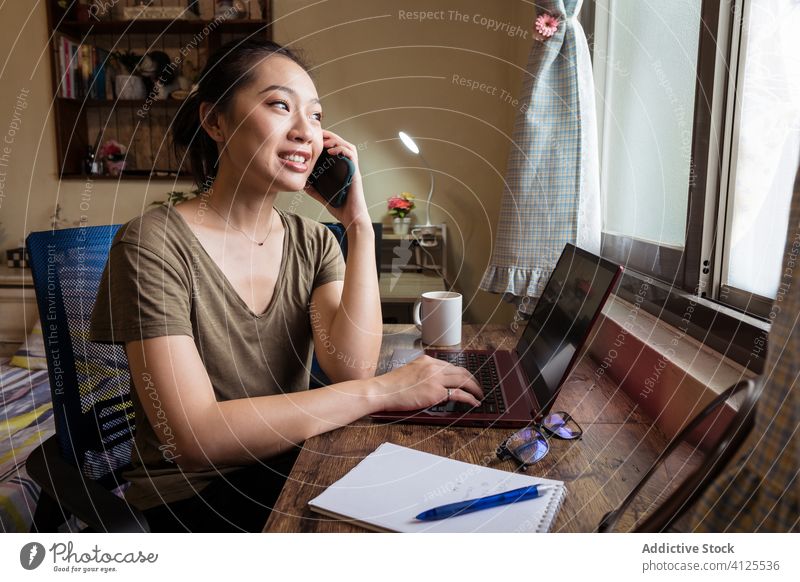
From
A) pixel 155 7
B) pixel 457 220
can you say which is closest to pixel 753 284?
pixel 457 220

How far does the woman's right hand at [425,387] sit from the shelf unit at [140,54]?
1.76m

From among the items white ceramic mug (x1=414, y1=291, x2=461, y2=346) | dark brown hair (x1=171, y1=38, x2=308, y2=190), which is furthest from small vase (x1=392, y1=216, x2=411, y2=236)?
dark brown hair (x1=171, y1=38, x2=308, y2=190)

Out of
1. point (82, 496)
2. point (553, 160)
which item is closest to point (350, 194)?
point (553, 160)

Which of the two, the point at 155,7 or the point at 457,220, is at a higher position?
the point at 155,7

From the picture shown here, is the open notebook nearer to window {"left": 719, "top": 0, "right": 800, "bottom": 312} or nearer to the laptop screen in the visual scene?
the laptop screen

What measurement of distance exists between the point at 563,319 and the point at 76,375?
2.34 feet

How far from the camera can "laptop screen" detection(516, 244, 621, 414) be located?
685mm

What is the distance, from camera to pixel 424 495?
1.72 ft

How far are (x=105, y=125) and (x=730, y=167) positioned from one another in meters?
2.31

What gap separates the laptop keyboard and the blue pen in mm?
209

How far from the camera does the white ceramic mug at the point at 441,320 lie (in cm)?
108

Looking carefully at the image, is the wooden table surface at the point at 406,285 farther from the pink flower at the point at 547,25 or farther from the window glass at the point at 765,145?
the window glass at the point at 765,145

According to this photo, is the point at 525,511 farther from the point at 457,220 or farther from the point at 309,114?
the point at 457,220

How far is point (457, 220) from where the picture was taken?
2.33m
